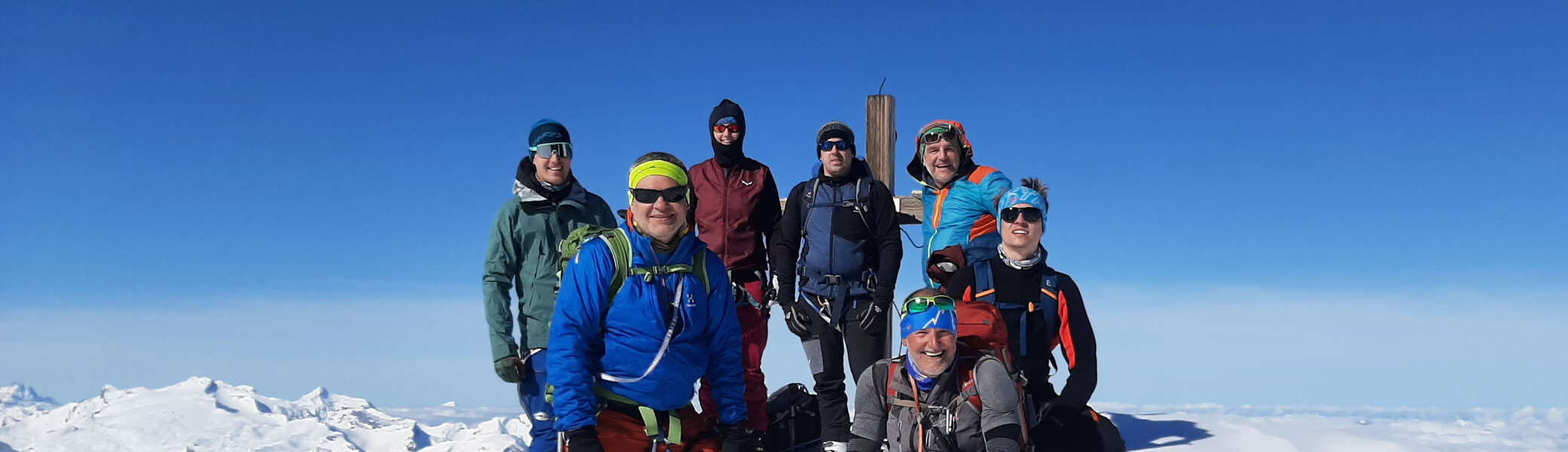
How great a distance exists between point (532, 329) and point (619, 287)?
245 centimetres

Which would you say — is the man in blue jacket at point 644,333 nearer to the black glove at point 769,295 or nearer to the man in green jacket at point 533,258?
the man in green jacket at point 533,258

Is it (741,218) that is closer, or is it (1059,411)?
(1059,411)

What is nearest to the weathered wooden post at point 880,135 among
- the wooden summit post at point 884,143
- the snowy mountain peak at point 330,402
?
the wooden summit post at point 884,143

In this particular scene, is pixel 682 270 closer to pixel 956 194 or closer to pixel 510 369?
pixel 510 369

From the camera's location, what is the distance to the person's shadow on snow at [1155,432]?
8.04 m

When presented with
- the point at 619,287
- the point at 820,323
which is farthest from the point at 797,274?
the point at 619,287

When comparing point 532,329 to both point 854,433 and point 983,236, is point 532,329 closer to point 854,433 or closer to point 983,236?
point 854,433

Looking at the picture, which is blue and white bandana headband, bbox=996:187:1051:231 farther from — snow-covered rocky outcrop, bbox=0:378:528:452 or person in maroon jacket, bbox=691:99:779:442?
snow-covered rocky outcrop, bbox=0:378:528:452

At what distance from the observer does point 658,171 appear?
4070 mm

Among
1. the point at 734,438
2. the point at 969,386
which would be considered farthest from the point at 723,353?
the point at 969,386

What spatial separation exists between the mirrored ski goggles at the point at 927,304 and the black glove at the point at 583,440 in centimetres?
194

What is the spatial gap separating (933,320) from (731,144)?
2.75m

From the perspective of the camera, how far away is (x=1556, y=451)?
27.2 feet

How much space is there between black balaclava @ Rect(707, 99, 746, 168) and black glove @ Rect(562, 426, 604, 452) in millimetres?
3659
